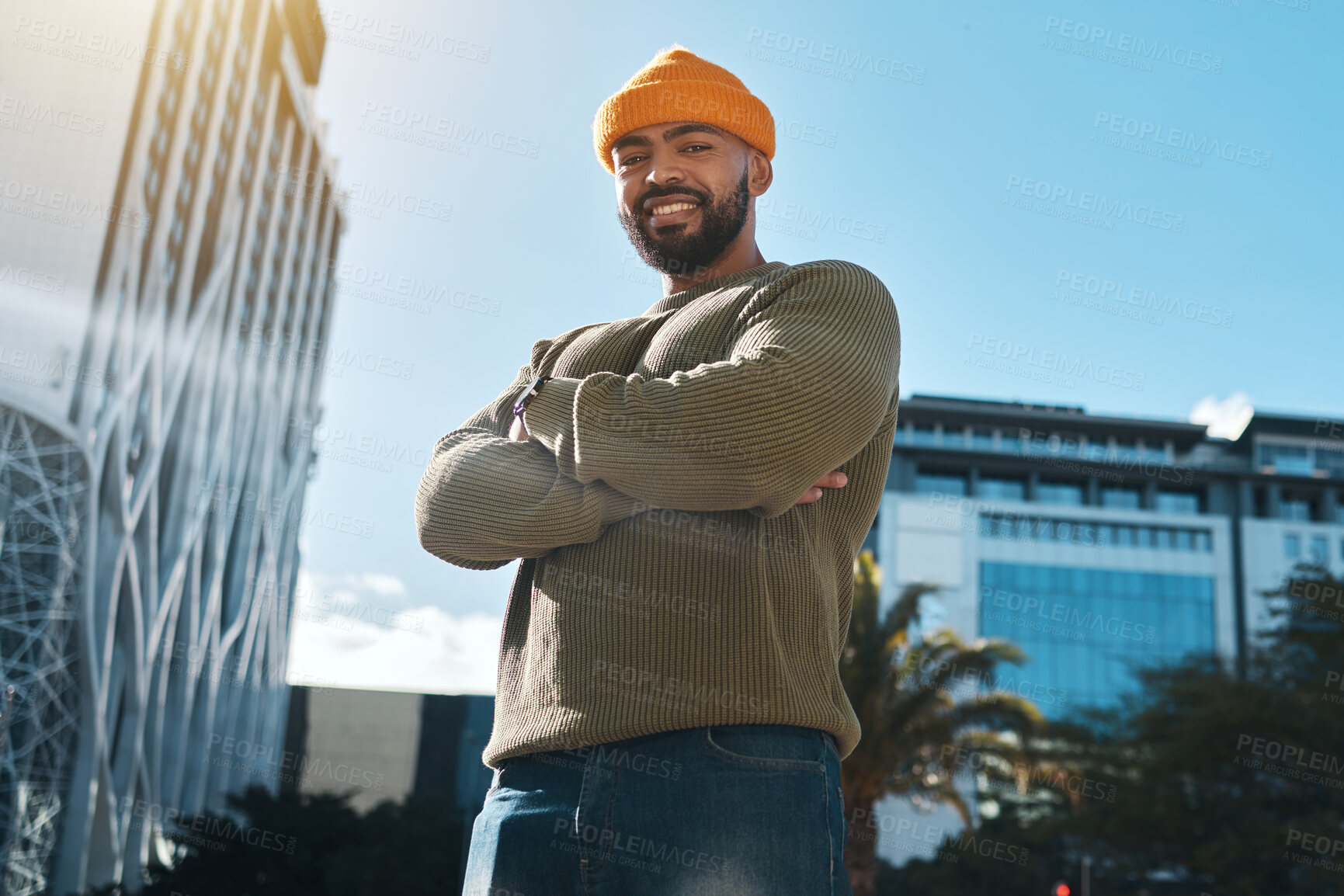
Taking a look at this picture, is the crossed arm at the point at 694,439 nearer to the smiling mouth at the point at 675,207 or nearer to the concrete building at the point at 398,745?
the smiling mouth at the point at 675,207

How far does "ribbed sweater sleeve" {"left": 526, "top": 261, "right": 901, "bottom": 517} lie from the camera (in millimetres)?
1645

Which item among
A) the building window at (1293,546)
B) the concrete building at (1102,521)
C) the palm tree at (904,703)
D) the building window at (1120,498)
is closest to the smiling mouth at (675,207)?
the palm tree at (904,703)

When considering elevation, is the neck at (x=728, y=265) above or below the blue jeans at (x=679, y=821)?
above

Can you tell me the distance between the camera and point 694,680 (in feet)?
5.24

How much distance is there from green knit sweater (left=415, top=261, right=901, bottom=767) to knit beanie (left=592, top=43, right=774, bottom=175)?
1.58 ft

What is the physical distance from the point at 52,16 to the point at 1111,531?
4770 cm

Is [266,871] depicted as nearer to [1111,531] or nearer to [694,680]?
[694,680]

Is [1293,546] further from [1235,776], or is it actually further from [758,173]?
[758,173]

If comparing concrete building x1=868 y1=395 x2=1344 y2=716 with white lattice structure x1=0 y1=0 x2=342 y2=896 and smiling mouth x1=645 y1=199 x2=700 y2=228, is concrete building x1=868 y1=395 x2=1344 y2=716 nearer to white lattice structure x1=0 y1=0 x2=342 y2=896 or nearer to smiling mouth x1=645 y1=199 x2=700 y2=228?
white lattice structure x1=0 y1=0 x2=342 y2=896

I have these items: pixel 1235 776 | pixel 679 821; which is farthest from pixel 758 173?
pixel 1235 776

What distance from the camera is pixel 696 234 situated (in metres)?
2.13

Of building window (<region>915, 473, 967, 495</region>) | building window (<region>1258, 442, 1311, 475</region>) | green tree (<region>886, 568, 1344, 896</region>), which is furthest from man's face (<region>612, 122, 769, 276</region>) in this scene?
building window (<region>1258, 442, 1311, 475</region>)

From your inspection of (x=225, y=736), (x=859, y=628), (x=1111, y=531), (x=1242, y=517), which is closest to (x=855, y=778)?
(x=859, y=628)

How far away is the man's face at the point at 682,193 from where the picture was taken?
6.98 feet
